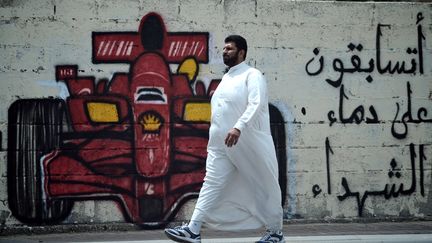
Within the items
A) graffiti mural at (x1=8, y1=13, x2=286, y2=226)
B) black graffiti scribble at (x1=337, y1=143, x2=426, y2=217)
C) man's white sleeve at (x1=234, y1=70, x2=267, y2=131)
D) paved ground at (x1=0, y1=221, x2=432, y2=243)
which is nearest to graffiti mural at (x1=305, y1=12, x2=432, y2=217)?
black graffiti scribble at (x1=337, y1=143, x2=426, y2=217)

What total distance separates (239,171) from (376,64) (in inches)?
109

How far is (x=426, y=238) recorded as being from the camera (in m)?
6.20

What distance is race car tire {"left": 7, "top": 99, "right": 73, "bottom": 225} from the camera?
6859 millimetres

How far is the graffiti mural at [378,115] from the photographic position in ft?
24.6

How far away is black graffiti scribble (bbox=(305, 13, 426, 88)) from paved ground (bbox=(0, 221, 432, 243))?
1.56 m

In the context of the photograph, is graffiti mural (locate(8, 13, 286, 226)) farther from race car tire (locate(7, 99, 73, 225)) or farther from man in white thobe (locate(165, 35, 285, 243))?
man in white thobe (locate(165, 35, 285, 243))

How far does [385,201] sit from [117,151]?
293 cm

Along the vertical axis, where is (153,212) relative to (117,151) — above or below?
below

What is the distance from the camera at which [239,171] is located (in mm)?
5613

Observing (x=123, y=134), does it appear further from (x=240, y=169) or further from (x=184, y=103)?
(x=240, y=169)

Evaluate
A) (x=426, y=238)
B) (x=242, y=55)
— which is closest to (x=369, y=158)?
(x=426, y=238)

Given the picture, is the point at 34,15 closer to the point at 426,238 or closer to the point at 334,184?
the point at 334,184

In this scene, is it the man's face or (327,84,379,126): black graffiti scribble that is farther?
(327,84,379,126): black graffiti scribble

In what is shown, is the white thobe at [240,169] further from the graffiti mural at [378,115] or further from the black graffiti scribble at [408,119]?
the black graffiti scribble at [408,119]
